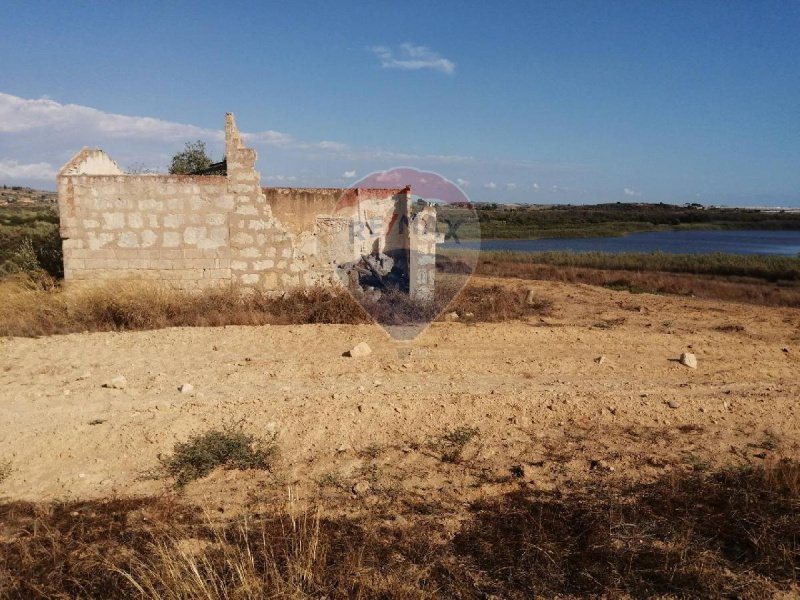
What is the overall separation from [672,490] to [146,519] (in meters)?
3.70

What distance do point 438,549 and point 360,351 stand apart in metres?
4.07

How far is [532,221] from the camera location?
274 feet

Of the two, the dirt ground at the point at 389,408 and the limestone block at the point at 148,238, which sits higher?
the limestone block at the point at 148,238

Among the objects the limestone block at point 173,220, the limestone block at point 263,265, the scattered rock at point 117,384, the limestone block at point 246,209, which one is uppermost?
the limestone block at point 246,209

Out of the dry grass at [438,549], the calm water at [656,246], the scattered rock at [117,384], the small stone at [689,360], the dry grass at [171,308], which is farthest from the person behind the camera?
the calm water at [656,246]

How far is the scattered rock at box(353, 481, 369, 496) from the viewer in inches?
168

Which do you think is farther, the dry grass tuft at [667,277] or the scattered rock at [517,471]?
the dry grass tuft at [667,277]

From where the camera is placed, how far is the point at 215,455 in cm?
475

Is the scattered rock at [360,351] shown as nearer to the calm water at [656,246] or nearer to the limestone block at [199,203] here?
the limestone block at [199,203]

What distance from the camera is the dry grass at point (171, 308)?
884 centimetres

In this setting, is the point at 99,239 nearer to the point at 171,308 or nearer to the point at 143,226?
the point at 143,226

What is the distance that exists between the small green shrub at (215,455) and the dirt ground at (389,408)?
10cm


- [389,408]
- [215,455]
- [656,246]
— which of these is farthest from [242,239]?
[656,246]

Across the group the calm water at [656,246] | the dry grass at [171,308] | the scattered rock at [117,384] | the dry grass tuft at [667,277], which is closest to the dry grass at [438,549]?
the scattered rock at [117,384]
